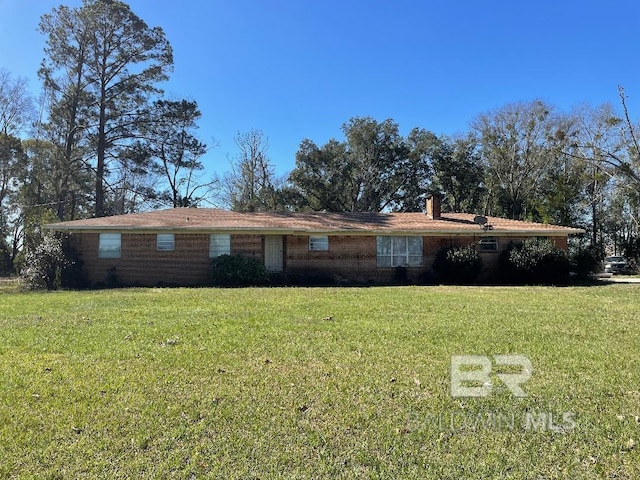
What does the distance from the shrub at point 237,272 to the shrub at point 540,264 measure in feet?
35.3

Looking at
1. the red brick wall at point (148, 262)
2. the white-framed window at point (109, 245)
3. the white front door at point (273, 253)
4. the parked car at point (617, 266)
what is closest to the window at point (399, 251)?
the white front door at point (273, 253)

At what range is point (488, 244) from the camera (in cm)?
2073

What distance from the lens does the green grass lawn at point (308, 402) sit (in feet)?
10.3

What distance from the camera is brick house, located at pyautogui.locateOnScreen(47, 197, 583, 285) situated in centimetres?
1877

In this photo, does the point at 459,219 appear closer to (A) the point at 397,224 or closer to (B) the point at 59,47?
(A) the point at 397,224

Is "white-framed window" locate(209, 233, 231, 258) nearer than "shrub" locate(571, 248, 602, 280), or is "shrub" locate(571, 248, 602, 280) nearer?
"white-framed window" locate(209, 233, 231, 258)

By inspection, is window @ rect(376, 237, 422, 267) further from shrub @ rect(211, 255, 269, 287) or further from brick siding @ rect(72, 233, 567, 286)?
shrub @ rect(211, 255, 269, 287)

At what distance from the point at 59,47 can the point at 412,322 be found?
30.1m

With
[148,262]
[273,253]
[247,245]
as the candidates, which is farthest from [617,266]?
[148,262]

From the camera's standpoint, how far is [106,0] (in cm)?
2789

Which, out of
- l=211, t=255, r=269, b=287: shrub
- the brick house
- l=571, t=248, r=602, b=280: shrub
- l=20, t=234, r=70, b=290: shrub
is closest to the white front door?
the brick house

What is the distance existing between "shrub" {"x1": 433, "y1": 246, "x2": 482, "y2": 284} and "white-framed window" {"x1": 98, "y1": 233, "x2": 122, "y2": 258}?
45.0 ft

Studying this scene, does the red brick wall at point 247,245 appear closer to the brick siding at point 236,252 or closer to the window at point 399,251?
the brick siding at point 236,252

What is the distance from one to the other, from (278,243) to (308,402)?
1614 cm
